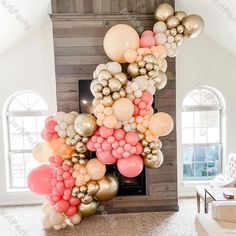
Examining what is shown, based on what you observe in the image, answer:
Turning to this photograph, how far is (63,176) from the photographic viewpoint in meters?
3.51

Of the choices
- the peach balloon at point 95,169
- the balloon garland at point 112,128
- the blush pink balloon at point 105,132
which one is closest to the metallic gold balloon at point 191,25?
the balloon garland at point 112,128

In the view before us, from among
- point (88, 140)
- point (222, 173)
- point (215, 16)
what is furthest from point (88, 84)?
point (222, 173)

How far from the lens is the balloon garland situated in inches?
133

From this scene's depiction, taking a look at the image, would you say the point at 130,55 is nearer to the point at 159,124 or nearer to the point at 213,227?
the point at 159,124

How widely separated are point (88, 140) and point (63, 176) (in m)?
0.54

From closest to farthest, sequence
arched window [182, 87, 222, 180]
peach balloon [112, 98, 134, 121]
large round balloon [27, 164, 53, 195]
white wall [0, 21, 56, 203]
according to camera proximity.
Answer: peach balloon [112, 98, 134, 121] → large round balloon [27, 164, 53, 195] → white wall [0, 21, 56, 203] → arched window [182, 87, 222, 180]

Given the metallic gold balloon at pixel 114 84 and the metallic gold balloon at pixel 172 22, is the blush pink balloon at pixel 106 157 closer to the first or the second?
the metallic gold balloon at pixel 114 84

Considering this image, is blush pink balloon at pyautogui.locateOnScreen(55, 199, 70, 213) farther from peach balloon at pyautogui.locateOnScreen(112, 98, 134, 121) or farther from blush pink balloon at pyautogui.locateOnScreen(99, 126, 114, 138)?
peach balloon at pyautogui.locateOnScreen(112, 98, 134, 121)

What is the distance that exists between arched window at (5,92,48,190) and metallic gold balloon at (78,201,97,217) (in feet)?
5.23

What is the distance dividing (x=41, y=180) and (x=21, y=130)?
4.92ft

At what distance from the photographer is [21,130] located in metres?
4.79

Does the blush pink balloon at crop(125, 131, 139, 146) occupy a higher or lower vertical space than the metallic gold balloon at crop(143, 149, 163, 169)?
higher

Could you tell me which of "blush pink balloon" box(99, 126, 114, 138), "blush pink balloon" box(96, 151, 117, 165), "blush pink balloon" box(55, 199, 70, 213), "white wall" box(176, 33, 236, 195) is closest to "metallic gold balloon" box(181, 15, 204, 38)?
"white wall" box(176, 33, 236, 195)

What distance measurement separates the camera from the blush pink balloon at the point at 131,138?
133 inches
